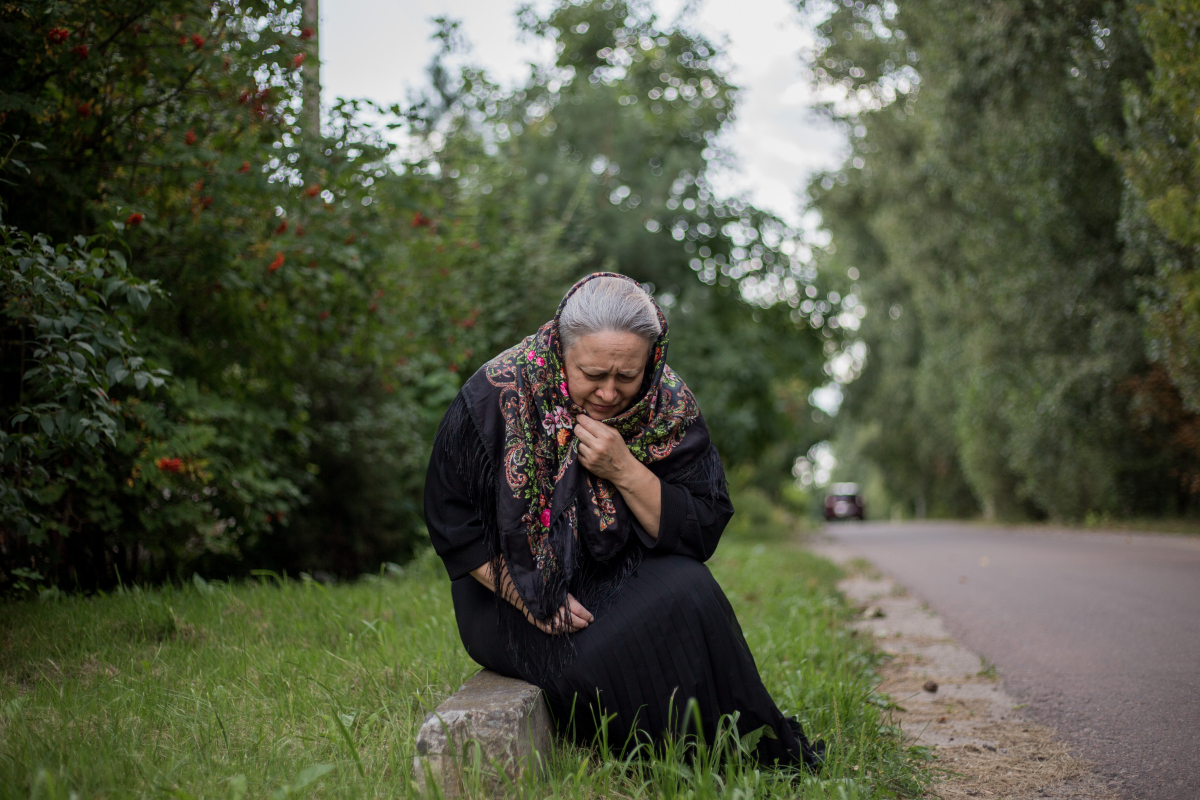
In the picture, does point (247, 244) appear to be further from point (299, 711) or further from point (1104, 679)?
point (1104, 679)

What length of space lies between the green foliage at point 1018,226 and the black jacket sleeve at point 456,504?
35.6 ft

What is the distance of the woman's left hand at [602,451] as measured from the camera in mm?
2785

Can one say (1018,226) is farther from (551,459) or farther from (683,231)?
(551,459)

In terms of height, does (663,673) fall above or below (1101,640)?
above

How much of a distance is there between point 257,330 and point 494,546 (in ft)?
10.6

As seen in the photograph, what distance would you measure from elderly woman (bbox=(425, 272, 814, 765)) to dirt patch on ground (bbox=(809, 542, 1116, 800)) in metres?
0.70

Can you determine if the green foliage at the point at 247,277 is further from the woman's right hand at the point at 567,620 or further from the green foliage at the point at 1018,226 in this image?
the green foliage at the point at 1018,226

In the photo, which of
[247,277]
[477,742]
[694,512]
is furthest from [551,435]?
[247,277]

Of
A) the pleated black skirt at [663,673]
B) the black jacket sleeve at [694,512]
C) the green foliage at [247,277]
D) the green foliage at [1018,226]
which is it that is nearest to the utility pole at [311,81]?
the green foliage at [247,277]

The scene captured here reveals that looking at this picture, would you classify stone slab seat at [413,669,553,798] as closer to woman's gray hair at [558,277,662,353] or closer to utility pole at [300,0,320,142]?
woman's gray hair at [558,277,662,353]

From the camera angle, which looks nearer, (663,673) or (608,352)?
(663,673)

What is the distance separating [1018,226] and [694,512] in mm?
15663

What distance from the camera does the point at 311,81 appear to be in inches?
203

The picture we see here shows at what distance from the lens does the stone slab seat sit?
7.60 feet
